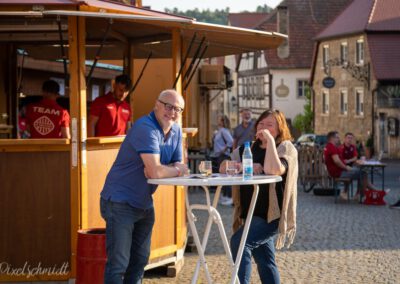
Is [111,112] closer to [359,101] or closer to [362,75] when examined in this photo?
[362,75]

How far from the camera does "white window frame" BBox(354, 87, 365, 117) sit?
174 ft

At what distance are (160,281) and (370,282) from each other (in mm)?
2063

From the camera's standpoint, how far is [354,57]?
2122 inches

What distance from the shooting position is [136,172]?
23.7 ft

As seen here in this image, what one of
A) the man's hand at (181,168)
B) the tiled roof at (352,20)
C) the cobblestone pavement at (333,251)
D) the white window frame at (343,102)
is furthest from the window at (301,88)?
the man's hand at (181,168)

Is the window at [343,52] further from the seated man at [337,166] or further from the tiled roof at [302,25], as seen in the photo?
the seated man at [337,166]

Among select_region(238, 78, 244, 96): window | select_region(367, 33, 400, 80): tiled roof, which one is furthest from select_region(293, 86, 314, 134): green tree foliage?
select_region(238, 78, 244, 96): window

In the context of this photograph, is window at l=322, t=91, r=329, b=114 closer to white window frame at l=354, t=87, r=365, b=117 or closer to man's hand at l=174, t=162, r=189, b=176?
white window frame at l=354, t=87, r=365, b=117

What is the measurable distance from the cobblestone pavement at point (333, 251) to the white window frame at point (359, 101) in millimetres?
34562

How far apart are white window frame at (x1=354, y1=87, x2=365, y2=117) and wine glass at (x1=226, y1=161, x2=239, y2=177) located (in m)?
45.6

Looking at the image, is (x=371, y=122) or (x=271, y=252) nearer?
(x=271, y=252)

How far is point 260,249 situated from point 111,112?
2948 millimetres

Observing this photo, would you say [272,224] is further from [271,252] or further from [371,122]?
[371,122]

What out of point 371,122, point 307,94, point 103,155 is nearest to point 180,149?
point 103,155
